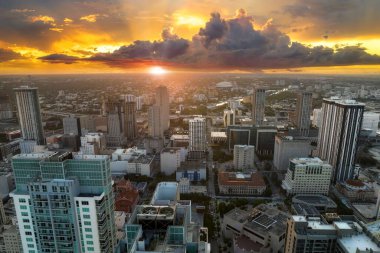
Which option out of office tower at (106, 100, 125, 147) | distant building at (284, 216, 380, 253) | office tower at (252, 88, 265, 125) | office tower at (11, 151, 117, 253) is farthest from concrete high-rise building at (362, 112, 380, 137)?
office tower at (11, 151, 117, 253)

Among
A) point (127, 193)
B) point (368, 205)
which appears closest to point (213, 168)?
point (127, 193)

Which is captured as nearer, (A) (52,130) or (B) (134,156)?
(B) (134,156)

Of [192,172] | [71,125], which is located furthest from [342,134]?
[71,125]

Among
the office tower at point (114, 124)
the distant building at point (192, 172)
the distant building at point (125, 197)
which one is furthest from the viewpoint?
the office tower at point (114, 124)

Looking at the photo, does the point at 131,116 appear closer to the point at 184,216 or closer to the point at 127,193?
the point at 127,193

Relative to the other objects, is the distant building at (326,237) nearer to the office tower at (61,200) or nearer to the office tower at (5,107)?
the office tower at (61,200)

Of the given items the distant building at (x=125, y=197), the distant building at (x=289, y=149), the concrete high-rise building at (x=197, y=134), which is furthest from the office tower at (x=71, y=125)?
the distant building at (x=289, y=149)
